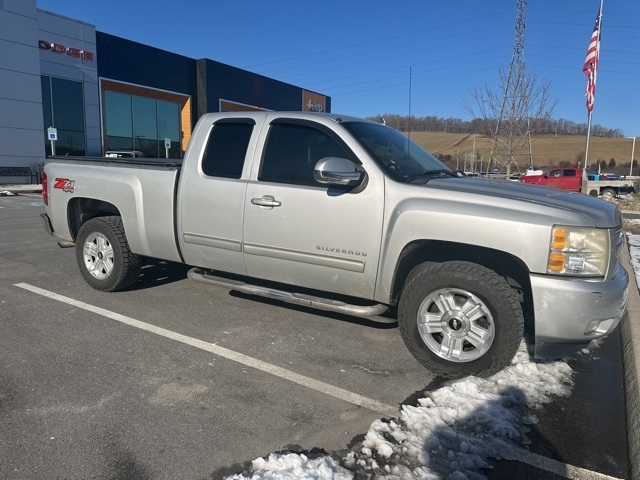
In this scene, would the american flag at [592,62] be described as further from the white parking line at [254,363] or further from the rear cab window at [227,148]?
the white parking line at [254,363]

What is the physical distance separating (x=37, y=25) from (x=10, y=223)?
766 inches

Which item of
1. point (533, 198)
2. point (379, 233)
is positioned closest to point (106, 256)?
point (379, 233)

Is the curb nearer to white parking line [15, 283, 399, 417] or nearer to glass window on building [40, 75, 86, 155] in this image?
white parking line [15, 283, 399, 417]

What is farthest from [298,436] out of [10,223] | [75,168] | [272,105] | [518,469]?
[272,105]

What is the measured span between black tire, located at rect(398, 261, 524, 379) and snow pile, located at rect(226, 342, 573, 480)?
183 millimetres

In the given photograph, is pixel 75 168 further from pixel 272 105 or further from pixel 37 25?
pixel 272 105

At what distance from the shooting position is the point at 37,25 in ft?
84.6

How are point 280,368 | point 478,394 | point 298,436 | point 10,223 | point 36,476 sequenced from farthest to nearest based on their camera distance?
point 10,223 < point 280,368 < point 478,394 < point 298,436 < point 36,476

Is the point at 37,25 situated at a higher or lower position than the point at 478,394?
higher

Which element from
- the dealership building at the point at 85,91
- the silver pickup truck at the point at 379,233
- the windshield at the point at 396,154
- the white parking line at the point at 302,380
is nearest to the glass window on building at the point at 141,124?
the dealership building at the point at 85,91

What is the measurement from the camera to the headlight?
335cm

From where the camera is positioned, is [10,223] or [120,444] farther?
[10,223]

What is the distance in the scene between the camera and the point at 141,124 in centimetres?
3161

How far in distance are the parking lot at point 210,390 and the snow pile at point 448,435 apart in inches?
4.1
